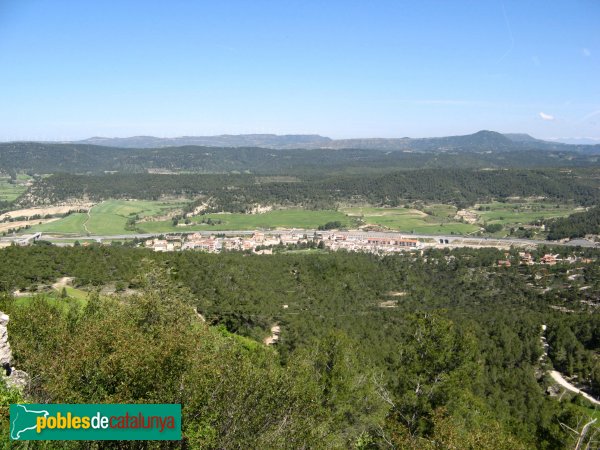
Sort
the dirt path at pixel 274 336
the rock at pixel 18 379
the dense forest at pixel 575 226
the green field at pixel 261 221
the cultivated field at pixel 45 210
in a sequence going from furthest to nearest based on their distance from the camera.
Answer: the cultivated field at pixel 45 210 → the green field at pixel 261 221 → the dense forest at pixel 575 226 → the dirt path at pixel 274 336 → the rock at pixel 18 379

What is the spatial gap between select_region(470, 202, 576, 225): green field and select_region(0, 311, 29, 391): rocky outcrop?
9035 cm

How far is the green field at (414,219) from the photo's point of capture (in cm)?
8450

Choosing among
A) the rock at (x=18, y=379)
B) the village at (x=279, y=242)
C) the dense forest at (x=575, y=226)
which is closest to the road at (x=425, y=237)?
the village at (x=279, y=242)

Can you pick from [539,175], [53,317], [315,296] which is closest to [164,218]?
[315,296]

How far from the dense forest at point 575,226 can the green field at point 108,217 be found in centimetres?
7245

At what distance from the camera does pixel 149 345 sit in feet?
29.8

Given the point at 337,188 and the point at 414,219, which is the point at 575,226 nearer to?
the point at 414,219

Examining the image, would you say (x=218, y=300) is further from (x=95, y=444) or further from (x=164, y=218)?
(x=164, y=218)

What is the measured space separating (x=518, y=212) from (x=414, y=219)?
25.8 metres

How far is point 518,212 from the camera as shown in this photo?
332 ft

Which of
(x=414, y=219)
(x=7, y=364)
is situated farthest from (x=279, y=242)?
(x=7, y=364)

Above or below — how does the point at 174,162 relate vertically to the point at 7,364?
above

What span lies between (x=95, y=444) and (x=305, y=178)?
13244 centimetres

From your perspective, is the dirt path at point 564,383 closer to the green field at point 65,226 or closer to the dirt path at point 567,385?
the dirt path at point 567,385
